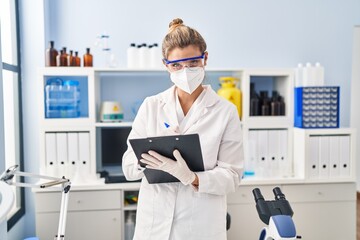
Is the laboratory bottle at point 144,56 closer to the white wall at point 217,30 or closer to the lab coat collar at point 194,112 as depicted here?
the white wall at point 217,30

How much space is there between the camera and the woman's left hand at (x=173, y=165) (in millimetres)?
1351

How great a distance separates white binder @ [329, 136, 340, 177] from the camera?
8.52 feet

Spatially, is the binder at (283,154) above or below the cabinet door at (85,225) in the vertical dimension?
above

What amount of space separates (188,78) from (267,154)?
1.43 metres

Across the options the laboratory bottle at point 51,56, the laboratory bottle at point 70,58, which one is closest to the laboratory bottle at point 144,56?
the laboratory bottle at point 70,58

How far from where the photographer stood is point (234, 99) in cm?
264

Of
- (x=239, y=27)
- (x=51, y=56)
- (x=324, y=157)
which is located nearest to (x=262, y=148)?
(x=324, y=157)

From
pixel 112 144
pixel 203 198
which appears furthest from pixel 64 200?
pixel 112 144

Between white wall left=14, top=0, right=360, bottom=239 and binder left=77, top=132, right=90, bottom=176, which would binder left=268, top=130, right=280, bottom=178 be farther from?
binder left=77, top=132, right=90, bottom=176

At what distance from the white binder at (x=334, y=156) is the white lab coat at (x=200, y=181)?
140 centimetres

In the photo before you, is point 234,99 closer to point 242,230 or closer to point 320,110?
point 320,110

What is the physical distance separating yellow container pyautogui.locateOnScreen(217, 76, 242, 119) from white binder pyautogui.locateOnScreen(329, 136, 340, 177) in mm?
700

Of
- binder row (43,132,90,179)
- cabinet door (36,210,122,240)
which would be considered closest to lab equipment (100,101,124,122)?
binder row (43,132,90,179)

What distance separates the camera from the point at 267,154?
2674 millimetres
